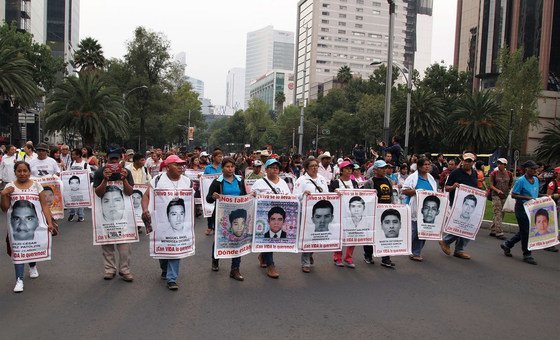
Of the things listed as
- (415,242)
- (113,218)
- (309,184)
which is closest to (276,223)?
(309,184)

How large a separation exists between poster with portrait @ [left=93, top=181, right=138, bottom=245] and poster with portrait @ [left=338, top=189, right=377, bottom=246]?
317cm

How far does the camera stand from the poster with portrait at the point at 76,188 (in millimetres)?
13055

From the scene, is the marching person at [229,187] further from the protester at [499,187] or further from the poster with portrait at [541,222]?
the protester at [499,187]

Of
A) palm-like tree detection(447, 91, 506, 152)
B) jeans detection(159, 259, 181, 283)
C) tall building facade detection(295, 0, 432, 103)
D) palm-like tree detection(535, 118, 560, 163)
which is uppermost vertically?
tall building facade detection(295, 0, 432, 103)

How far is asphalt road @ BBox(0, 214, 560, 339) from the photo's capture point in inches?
216

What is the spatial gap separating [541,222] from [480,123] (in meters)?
40.8

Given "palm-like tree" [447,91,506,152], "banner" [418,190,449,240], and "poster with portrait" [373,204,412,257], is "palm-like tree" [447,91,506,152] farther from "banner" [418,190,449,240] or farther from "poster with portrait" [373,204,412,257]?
"poster with portrait" [373,204,412,257]

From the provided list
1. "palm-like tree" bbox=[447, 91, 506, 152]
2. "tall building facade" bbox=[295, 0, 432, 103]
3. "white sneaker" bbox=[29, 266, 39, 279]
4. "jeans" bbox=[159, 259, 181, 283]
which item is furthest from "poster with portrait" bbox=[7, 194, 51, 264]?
"tall building facade" bbox=[295, 0, 432, 103]

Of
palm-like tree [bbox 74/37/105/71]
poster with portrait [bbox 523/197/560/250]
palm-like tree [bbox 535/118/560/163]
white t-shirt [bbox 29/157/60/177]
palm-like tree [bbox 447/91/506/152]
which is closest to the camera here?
poster with portrait [bbox 523/197/560/250]

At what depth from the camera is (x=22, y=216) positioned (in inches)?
269

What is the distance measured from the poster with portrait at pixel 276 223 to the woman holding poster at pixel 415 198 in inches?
95.9

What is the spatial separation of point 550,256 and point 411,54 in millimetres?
182660

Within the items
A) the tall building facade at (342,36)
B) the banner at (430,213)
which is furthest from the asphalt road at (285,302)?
the tall building facade at (342,36)

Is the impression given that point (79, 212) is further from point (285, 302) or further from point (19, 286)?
point (285, 302)
